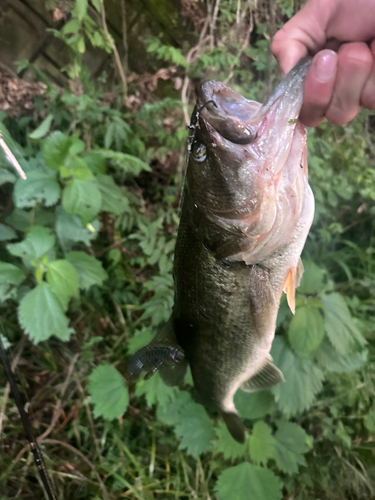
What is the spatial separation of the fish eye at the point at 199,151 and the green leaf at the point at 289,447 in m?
1.43

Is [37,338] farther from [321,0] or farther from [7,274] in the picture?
[321,0]

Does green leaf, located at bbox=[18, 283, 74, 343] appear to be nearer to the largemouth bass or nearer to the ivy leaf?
the ivy leaf

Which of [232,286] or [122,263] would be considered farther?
[122,263]

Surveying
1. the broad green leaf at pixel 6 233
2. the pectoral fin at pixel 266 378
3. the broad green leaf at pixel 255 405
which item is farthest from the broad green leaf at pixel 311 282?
the broad green leaf at pixel 6 233

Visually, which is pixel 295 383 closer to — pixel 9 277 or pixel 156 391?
pixel 156 391

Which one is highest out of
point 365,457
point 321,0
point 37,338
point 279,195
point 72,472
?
point 321,0

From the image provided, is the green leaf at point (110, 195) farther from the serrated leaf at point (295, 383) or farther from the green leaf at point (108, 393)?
the serrated leaf at point (295, 383)

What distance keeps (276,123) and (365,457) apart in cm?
193

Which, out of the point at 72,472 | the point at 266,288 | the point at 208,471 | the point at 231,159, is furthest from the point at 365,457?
the point at 231,159

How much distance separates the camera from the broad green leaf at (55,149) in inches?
50.6

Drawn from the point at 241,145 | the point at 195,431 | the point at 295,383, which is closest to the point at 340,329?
the point at 295,383

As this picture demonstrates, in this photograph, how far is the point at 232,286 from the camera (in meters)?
0.87

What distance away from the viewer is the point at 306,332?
128cm

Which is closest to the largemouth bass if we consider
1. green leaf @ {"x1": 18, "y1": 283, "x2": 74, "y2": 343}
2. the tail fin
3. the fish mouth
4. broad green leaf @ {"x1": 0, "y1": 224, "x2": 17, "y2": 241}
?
the fish mouth
